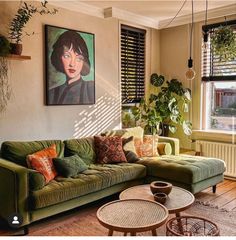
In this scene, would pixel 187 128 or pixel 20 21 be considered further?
pixel 187 128

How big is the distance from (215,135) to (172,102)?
33.9 inches

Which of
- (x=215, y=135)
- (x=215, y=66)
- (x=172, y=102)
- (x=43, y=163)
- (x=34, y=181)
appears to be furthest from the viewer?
(x=172, y=102)

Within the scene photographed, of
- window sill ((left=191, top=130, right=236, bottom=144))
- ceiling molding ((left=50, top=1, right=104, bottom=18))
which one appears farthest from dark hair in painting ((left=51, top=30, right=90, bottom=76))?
window sill ((left=191, top=130, right=236, bottom=144))

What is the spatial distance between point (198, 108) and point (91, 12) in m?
2.34

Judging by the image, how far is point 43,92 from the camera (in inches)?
155

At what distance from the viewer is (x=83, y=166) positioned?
343 cm

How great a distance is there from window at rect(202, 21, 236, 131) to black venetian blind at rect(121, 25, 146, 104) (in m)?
1.06

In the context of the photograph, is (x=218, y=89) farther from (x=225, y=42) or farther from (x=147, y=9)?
(x=147, y=9)

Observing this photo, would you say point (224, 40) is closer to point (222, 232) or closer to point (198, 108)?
point (198, 108)

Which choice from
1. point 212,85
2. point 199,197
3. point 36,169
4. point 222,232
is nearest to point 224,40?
point 212,85

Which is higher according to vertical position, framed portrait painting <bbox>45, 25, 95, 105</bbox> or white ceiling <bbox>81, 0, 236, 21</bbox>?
white ceiling <bbox>81, 0, 236, 21</bbox>

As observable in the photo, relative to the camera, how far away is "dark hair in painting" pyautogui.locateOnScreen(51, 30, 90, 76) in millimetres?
3988

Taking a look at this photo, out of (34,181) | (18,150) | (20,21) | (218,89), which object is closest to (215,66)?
(218,89)

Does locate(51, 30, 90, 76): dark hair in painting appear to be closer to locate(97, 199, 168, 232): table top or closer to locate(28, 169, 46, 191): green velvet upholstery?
locate(28, 169, 46, 191): green velvet upholstery
